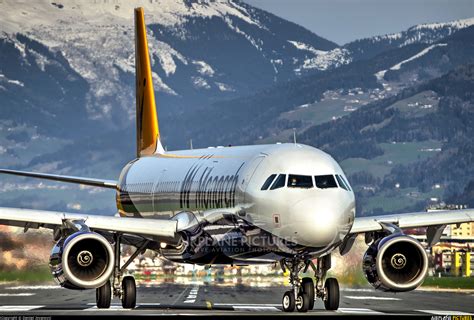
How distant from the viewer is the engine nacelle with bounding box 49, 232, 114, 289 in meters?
41.5

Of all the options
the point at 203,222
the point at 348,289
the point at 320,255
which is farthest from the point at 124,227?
the point at 348,289

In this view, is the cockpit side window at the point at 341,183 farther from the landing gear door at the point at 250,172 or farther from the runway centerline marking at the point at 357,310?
the runway centerline marking at the point at 357,310

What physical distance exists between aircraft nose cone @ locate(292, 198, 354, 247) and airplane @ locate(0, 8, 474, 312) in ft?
0.09

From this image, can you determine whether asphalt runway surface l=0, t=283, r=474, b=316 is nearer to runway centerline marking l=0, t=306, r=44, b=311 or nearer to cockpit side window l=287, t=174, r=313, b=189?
runway centerline marking l=0, t=306, r=44, b=311

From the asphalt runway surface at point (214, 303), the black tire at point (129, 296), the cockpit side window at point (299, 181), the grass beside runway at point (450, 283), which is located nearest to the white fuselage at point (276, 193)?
the cockpit side window at point (299, 181)

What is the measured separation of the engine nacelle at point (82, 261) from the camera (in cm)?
4153

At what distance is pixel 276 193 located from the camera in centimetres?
4003

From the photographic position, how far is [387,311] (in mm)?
45656

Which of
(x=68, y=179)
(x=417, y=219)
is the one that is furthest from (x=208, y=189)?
(x=68, y=179)

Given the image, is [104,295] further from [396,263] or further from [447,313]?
[447,313]

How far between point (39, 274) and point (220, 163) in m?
23.9

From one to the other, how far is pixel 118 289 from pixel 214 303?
24.1 ft

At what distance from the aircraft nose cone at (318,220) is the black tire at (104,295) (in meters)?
8.96

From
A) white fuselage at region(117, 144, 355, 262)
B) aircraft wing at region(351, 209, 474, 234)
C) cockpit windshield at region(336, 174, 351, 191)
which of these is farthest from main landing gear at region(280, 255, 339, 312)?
cockpit windshield at region(336, 174, 351, 191)
